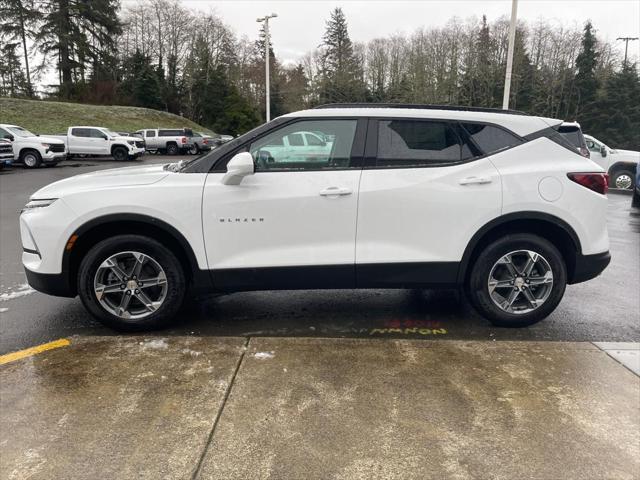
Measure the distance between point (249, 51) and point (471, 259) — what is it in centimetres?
7369

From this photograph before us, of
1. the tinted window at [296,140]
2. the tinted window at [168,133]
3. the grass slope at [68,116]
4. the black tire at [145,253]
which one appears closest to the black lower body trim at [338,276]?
the black tire at [145,253]

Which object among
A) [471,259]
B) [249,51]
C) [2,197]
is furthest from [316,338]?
[249,51]

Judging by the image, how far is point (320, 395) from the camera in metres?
2.96

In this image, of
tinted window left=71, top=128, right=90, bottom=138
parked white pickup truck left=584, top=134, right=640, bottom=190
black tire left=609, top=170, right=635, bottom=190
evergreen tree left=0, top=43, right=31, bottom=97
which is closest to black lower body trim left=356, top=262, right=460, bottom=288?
parked white pickup truck left=584, top=134, right=640, bottom=190

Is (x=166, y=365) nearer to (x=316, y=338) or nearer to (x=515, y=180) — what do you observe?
(x=316, y=338)

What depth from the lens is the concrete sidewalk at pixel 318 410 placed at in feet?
7.70

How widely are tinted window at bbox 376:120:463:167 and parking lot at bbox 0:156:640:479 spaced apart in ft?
4.58

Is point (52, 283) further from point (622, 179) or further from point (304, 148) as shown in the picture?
point (622, 179)

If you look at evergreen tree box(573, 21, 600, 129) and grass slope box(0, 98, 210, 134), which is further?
evergreen tree box(573, 21, 600, 129)

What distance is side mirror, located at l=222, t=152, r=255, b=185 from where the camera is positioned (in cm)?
358

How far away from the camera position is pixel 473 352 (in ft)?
11.8

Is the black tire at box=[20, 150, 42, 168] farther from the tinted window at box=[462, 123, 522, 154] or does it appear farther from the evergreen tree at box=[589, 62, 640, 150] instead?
the evergreen tree at box=[589, 62, 640, 150]

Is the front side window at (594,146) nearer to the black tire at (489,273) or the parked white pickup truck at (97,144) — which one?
the black tire at (489,273)

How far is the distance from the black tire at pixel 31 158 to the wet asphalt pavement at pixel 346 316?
18073 millimetres
